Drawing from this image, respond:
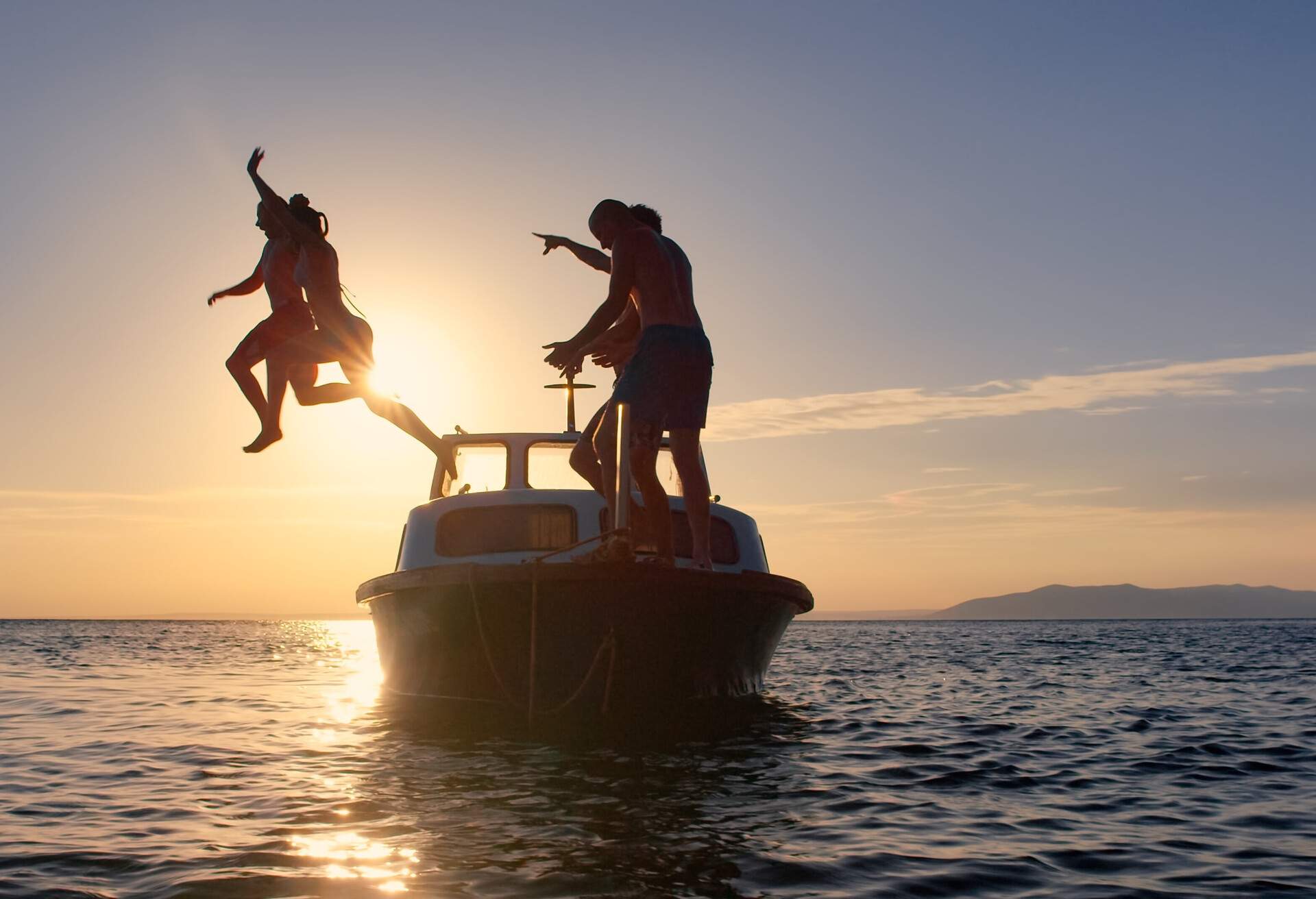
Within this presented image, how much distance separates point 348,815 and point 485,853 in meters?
1.12

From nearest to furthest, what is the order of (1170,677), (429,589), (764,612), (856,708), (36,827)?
(36,827) < (429,589) < (764,612) < (856,708) < (1170,677)

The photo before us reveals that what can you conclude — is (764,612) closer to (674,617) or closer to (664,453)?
(674,617)

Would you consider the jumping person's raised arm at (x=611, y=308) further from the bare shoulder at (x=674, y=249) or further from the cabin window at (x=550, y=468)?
the cabin window at (x=550, y=468)

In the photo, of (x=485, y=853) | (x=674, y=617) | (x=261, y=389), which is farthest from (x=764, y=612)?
(x=485, y=853)

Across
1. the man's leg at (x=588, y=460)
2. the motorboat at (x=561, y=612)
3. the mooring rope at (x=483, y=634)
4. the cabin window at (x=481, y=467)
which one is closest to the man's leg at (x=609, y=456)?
the motorboat at (x=561, y=612)

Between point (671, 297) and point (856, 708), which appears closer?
point (671, 297)

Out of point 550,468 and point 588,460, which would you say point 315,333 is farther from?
point 550,468

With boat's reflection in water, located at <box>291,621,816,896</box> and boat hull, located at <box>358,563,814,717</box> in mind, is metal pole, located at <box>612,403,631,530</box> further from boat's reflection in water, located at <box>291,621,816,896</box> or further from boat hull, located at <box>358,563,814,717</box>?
boat's reflection in water, located at <box>291,621,816,896</box>

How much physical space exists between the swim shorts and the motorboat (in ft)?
0.54

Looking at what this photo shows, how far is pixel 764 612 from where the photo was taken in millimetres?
8953

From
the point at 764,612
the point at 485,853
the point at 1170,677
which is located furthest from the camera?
the point at 1170,677

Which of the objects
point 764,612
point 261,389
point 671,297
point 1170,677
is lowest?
point 1170,677

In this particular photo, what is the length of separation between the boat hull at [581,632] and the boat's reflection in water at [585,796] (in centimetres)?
20

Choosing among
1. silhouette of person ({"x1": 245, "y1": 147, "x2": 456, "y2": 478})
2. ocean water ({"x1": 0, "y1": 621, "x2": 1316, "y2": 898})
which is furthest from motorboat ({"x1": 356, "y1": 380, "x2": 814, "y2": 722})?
silhouette of person ({"x1": 245, "y1": 147, "x2": 456, "y2": 478})
